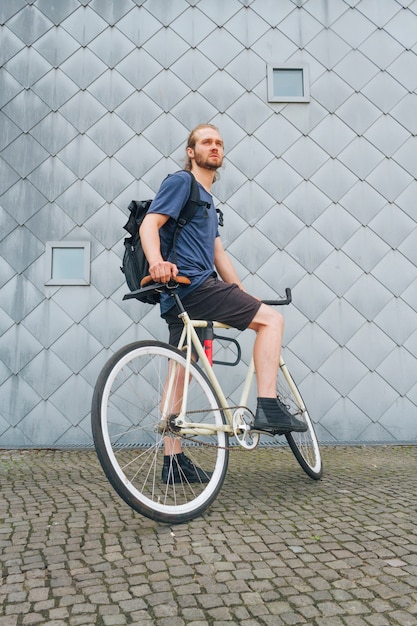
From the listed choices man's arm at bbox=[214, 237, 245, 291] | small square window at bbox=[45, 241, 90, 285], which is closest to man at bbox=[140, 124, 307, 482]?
man's arm at bbox=[214, 237, 245, 291]

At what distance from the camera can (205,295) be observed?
1.98m

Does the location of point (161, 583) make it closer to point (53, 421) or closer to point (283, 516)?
point (283, 516)

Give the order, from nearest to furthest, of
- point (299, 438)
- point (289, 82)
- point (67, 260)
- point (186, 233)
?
point (186, 233) < point (299, 438) < point (67, 260) < point (289, 82)

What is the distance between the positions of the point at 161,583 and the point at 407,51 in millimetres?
4469

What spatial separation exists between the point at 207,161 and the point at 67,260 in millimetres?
1808

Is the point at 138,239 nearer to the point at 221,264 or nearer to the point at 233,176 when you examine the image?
the point at 221,264

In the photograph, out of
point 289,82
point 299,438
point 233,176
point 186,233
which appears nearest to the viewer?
point 186,233

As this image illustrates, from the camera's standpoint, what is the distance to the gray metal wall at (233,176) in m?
3.48

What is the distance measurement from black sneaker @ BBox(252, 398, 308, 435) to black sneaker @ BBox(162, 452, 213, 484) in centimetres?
42

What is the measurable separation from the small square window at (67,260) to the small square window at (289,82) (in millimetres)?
2079

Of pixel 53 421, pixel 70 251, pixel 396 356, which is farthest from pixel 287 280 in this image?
pixel 53 421

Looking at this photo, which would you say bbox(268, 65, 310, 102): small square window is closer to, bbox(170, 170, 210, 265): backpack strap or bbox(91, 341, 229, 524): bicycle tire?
bbox(170, 170, 210, 265): backpack strap

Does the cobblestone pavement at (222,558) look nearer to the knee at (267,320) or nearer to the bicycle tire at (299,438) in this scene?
the bicycle tire at (299,438)

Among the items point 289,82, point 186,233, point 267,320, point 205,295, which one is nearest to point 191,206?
point 186,233
